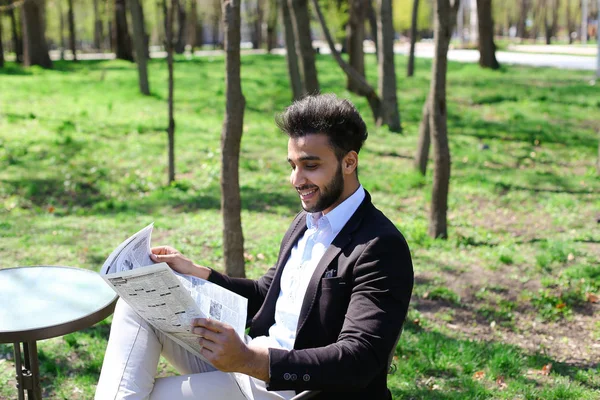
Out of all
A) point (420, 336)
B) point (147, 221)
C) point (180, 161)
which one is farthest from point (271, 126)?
point (420, 336)

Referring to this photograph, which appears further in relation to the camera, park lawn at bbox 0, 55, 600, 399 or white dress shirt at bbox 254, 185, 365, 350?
park lawn at bbox 0, 55, 600, 399

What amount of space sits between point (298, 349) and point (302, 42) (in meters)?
10.00

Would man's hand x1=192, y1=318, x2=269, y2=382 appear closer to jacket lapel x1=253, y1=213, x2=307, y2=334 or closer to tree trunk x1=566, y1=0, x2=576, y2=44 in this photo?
jacket lapel x1=253, y1=213, x2=307, y2=334

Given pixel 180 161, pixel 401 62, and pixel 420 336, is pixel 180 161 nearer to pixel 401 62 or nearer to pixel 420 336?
pixel 420 336

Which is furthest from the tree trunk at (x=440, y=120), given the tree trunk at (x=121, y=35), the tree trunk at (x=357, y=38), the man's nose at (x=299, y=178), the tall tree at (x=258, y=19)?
the tall tree at (x=258, y=19)

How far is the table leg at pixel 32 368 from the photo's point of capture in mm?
2992

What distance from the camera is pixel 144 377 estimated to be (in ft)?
8.21

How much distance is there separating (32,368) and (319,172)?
158cm

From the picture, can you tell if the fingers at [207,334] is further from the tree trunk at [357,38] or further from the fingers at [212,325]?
the tree trunk at [357,38]

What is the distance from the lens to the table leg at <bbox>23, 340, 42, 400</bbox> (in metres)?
2.99

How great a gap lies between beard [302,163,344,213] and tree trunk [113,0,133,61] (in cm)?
2462

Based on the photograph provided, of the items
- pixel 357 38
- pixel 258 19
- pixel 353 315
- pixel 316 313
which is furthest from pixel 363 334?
pixel 258 19

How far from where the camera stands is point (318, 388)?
2311 millimetres

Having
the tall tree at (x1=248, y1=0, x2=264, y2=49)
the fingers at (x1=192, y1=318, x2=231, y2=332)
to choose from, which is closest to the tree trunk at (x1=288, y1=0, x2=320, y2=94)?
the fingers at (x1=192, y1=318, x2=231, y2=332)
